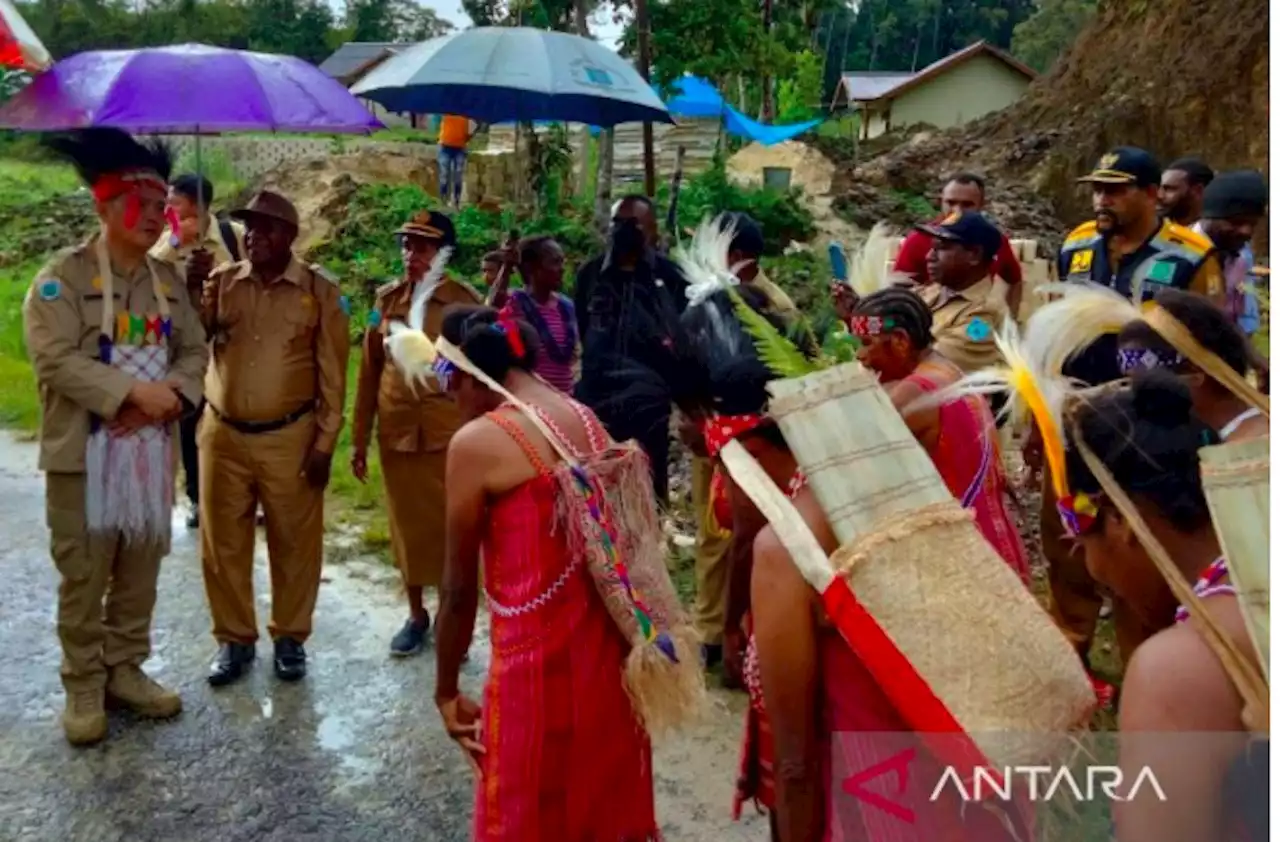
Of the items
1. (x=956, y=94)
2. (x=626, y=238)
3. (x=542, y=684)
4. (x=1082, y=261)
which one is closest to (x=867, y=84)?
(x=956, y=94)

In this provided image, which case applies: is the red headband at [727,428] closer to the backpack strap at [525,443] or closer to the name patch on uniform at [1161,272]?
the backpack strap at [525,443]

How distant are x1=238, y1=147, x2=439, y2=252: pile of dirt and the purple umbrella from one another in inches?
424

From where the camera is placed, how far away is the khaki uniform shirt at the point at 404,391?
4.69 metres

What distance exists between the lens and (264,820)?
11.4ft

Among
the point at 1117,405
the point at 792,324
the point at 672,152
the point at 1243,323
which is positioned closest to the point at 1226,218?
the point at 1243,323

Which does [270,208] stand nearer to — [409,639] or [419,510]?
[419,510]

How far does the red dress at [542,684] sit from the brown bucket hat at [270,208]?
2.00 m

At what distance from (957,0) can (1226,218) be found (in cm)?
5473

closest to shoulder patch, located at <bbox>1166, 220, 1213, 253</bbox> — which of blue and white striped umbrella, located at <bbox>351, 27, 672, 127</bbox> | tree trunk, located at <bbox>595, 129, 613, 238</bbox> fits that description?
blue and white striped umbrella, located at <bbox>351, 27, 672, 127</bbox>

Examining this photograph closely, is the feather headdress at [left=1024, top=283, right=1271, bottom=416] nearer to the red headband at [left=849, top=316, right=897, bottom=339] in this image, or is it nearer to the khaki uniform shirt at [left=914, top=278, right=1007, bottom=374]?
the red headband at [left=849, top=316, right=897, bottom=339]

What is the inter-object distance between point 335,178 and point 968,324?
1355cm

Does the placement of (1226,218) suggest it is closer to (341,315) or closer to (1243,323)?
(1243,323)

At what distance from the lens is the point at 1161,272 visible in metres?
4.17

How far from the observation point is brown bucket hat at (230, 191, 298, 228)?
4.16m
